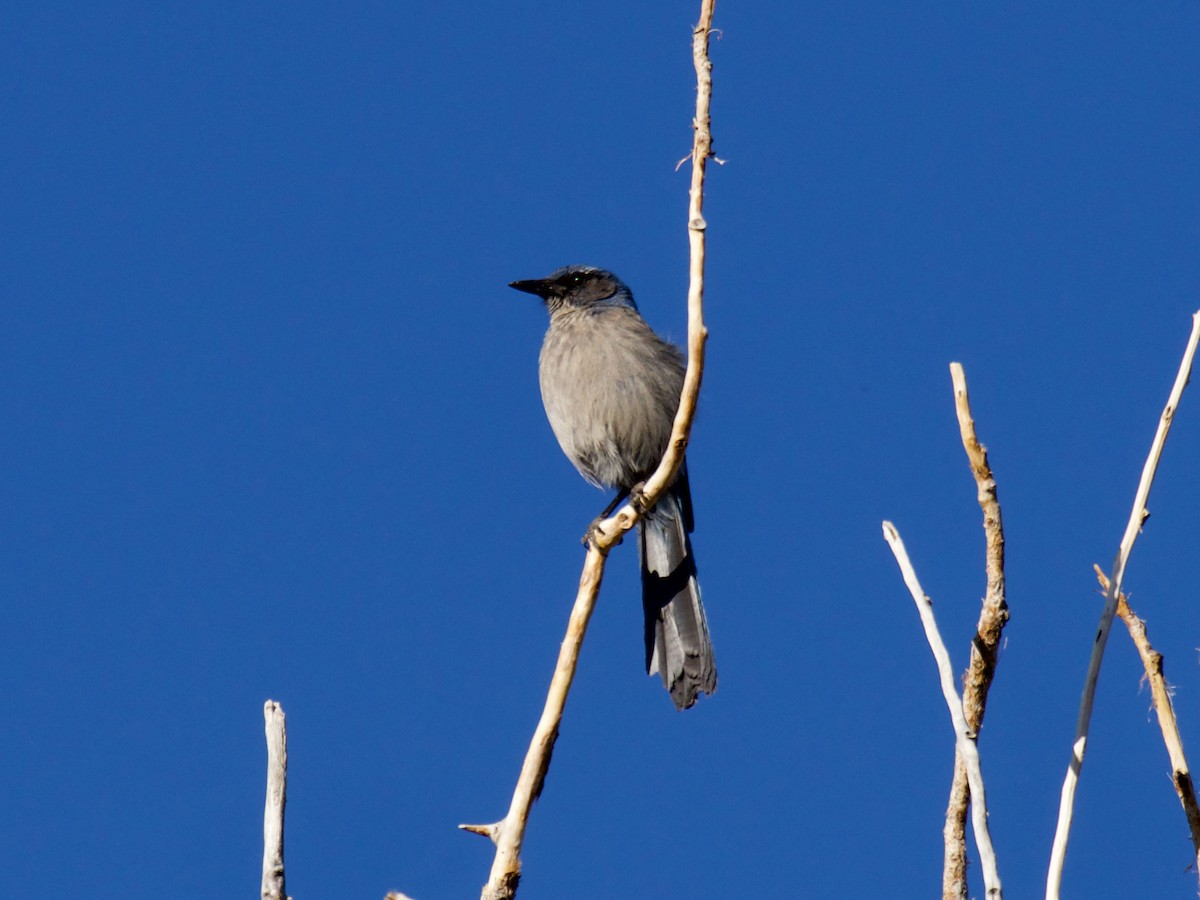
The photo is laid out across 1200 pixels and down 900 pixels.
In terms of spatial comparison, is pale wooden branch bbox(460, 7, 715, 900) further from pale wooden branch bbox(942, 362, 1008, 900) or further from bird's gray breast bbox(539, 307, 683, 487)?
bird's gray breast bbox(539, 307, 683, 487)

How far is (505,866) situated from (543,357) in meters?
4.46

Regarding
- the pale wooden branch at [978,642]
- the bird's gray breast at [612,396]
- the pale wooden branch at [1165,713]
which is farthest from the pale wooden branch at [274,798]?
the bird's gray breast at [612,396]

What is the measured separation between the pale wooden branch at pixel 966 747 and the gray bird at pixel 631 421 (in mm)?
3619

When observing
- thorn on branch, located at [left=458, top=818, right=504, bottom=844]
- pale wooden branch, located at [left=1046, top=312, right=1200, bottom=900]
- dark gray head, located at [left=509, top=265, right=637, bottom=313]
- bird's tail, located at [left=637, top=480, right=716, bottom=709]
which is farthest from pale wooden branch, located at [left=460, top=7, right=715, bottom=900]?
dark gray head, located at [left=509, top=265, right=637, bottom=313]

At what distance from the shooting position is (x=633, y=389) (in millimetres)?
6672

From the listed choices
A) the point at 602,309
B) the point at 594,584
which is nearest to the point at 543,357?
the point at 602,309

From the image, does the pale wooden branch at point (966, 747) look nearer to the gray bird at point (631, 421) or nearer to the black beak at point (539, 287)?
the gray bird at point (631, 421)

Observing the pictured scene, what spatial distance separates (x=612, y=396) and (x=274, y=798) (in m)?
4.02

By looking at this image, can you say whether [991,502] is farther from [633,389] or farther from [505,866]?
[633,389]

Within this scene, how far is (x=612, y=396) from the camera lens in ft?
21.9

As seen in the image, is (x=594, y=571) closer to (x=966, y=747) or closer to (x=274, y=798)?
(x=274, y=798)

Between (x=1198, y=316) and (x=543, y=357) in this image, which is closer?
(x=1198, y=316)

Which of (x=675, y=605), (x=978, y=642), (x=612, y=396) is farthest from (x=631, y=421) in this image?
(x=978, y=642)

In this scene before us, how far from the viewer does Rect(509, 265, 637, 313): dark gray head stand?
7359 millimetres
